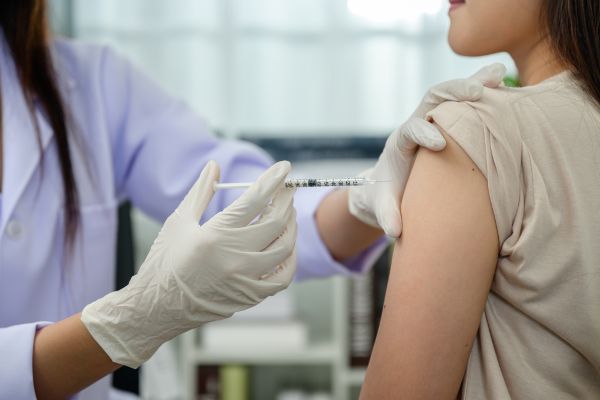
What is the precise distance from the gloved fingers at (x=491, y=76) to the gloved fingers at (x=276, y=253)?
31 cm

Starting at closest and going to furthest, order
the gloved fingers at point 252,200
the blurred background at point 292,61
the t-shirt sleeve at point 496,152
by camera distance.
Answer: the t-shirt sleeve at point 496,152
the gloved fingers at point 252,200
the blurred background at point 292,61

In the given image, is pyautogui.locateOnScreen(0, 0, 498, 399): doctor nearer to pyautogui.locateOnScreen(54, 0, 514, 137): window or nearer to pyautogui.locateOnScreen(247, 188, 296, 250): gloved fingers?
pyautogui.locateOnScreen(247, 188, 296, 250): gloved fingers

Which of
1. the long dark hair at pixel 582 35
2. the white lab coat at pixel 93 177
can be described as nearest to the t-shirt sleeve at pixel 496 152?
the long dark hair at pixel 582 35

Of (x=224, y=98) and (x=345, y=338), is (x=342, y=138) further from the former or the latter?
(x=345, y=338)

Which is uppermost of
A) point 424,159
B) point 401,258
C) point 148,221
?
point 424,159

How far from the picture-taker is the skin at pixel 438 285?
782 mm

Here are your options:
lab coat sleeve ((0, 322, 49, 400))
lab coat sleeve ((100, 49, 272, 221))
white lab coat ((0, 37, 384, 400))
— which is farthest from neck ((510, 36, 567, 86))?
lab coat sleeve ((0, 322, 49, 400))

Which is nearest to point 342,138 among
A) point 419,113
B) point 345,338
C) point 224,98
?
point 224,98

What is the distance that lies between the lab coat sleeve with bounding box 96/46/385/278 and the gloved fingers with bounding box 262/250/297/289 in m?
0.33

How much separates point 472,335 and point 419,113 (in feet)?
0.96

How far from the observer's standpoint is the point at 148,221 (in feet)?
9.34

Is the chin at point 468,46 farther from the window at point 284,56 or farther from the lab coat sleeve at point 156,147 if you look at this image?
the window at point 284,56

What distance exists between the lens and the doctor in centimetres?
88

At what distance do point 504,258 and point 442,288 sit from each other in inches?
3.2
